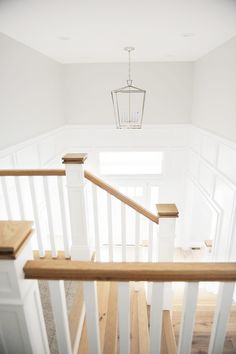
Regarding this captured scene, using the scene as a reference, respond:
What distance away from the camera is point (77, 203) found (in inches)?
84.5

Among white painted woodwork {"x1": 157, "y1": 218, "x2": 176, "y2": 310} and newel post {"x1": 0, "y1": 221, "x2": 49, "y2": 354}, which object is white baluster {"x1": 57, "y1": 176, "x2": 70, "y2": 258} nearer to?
white painted woodwork {"x1": 157, "y1": 218, "x2": 176, "y2": 310}

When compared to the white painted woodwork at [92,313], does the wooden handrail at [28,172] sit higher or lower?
higher

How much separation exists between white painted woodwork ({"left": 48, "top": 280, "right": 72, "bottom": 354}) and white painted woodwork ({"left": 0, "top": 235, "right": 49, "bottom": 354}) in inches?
3.3

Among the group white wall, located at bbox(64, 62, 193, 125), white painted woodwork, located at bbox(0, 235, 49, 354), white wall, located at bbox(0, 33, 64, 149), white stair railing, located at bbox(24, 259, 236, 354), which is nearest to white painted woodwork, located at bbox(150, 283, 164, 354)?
white stair railing, located at bbox(24, 259, 236, 354)

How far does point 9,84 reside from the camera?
10.3ft

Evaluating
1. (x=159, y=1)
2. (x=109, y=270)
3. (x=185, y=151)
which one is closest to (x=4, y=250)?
(x=109, y=270)

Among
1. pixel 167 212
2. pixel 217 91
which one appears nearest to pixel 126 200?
pixel 167 212

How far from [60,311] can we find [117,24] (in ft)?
8.98

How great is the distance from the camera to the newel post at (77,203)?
2043 mm

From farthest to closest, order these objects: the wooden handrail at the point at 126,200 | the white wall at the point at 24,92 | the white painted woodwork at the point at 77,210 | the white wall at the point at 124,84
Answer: the white wall at the point at 124,84
the white wall at the point at 24,92
the white painted woodwork at the point at 77,210
the wooden handrail at the point at 126,200

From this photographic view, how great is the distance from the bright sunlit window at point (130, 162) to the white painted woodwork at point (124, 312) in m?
5.16

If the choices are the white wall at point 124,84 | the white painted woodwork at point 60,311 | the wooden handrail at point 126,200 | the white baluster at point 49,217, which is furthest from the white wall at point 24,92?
the white painted woodwork at point 60,311

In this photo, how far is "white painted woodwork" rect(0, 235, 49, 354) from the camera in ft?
2.68

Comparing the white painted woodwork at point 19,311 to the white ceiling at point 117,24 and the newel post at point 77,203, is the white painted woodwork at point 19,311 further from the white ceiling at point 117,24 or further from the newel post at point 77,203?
the white ceiling at point 117,24
